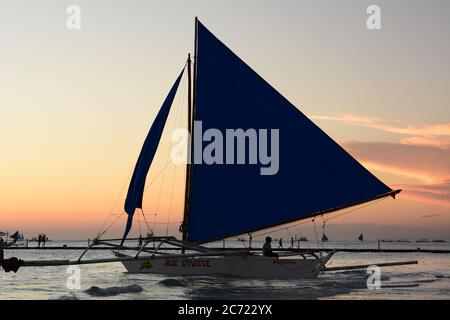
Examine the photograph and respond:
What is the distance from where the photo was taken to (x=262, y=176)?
33625mm

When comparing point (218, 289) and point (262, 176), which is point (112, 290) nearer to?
point (218, 289)

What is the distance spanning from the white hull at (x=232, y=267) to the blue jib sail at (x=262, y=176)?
1.26 metres

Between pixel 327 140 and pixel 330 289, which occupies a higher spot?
pixel 327 140

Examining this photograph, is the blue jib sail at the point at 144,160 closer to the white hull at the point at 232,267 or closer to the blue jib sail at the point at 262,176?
the blue jib sail at the point at 262,176

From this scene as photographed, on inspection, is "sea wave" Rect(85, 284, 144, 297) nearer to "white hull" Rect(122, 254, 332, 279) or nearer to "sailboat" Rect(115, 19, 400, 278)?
"white hull" Rect(122, 254, 332, 279)

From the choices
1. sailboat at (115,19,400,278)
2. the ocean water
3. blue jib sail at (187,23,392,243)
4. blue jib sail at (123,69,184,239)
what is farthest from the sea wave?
blue jib sail at (187,23,392,243)

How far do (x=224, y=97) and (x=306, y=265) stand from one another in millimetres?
9346

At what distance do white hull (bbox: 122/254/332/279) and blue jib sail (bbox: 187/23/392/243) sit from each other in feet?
4.12

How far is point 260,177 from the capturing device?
1323 inches

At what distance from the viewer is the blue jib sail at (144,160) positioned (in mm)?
33094

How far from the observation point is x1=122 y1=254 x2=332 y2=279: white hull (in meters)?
33.2

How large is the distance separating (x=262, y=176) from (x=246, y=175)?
0.79m

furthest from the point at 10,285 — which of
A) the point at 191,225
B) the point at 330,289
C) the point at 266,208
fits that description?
the point at 330,289

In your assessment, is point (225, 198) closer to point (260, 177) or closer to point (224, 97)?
point (260, 177)
